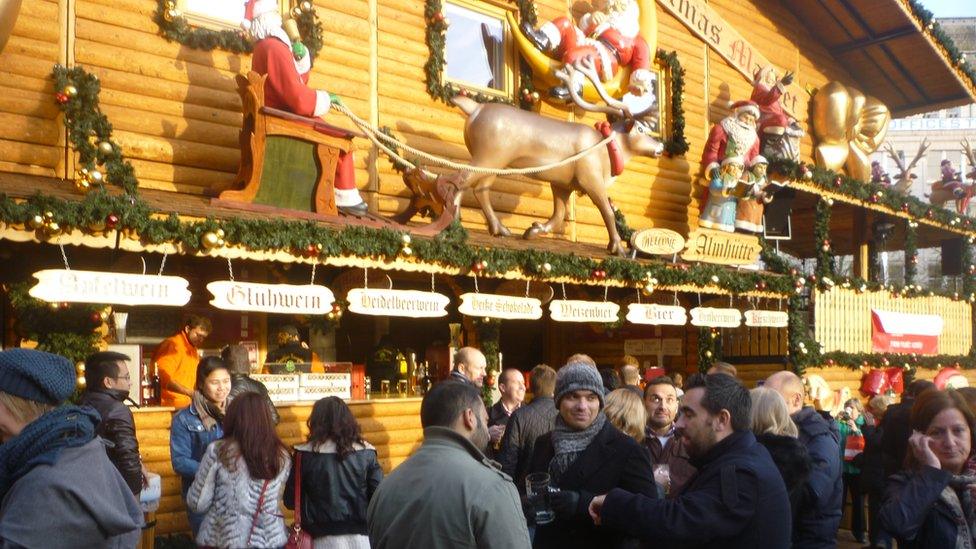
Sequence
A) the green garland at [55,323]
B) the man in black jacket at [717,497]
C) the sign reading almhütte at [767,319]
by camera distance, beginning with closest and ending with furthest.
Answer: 1. the man in black jacket at [717,497]
2. the green garland at [55,323]
3. the sign reading almhütte at [767,319]

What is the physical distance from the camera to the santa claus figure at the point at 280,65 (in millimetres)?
10031

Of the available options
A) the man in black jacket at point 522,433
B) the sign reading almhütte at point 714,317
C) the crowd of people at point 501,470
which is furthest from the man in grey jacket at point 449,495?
the sign reading almhütte at point 714,317

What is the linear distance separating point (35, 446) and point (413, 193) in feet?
28.2

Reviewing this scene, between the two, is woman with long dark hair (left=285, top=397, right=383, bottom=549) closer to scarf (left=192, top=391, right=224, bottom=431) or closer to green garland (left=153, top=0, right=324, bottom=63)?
scarf (left=192, top=391, right=224, bottom=431)

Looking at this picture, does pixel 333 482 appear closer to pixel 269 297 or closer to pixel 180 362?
pixel 269 297

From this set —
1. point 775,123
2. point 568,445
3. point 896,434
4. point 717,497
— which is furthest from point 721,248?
point 717,497

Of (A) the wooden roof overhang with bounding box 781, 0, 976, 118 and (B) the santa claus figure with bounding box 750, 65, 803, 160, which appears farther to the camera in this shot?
(A) the wooden roof overhang with bounding box 781, 0, 976, 118

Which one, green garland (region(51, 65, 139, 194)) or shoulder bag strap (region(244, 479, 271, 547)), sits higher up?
green garland (region(51, 65, 139, 194))

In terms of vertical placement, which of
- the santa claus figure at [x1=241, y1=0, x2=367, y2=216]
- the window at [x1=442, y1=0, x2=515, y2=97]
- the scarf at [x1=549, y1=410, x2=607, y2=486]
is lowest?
the scarf at [x1=549, y1=410, x2=607, y2=486]

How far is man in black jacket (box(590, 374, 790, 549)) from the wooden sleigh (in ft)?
20.4

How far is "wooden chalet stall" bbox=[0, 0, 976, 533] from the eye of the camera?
9258mm

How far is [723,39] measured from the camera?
18.1 meters

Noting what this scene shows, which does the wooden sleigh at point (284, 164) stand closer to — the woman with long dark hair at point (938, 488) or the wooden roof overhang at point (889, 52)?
the woman with long dark hair at point (938, 488)

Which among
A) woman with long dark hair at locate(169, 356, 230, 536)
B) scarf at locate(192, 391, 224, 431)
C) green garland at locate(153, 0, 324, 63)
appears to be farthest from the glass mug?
green garland at locate(153, 0, 324, 63)
